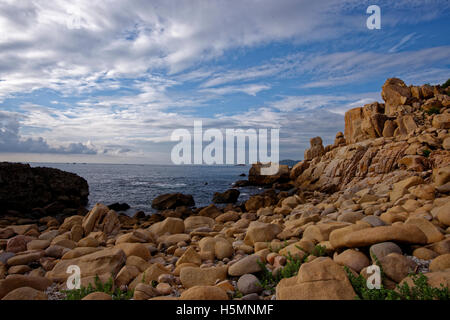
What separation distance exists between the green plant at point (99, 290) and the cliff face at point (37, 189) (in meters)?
21.0

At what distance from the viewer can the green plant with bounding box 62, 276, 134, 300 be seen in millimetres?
4406

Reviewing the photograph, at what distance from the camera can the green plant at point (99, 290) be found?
14.5ft

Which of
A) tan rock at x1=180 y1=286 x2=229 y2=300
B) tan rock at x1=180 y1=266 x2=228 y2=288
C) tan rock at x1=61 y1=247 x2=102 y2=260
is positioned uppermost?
tan rock at x1=180 y1=286 x2=229 y2=300

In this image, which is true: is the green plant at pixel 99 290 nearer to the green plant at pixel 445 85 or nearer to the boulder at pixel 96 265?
the boulder at pixel 96 265

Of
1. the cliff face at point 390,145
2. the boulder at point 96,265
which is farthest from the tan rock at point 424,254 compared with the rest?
the cliff face at point 390,145

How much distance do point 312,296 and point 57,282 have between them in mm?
5321

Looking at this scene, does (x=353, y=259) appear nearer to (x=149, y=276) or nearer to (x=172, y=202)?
(x=149, y=276)

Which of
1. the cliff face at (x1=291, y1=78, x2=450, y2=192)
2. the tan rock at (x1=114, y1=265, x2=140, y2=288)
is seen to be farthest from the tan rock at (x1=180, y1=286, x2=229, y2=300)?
the cliff face at (x1=291, y1=78, x2=450, y2=192)

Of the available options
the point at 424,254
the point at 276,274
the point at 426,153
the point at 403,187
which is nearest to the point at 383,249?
the point at 424,254

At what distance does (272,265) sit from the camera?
204 inches

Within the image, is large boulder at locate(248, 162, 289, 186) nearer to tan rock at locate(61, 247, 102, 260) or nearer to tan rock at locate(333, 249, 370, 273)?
tan rock at locate(61, 247, 102, 260)

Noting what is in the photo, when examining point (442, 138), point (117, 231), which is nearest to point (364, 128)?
point (442, 138)

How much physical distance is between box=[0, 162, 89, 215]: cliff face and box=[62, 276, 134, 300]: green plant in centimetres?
2099

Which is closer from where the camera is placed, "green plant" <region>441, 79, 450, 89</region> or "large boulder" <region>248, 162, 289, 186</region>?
"green plant" <region>441, 79, 450, 89</region>
